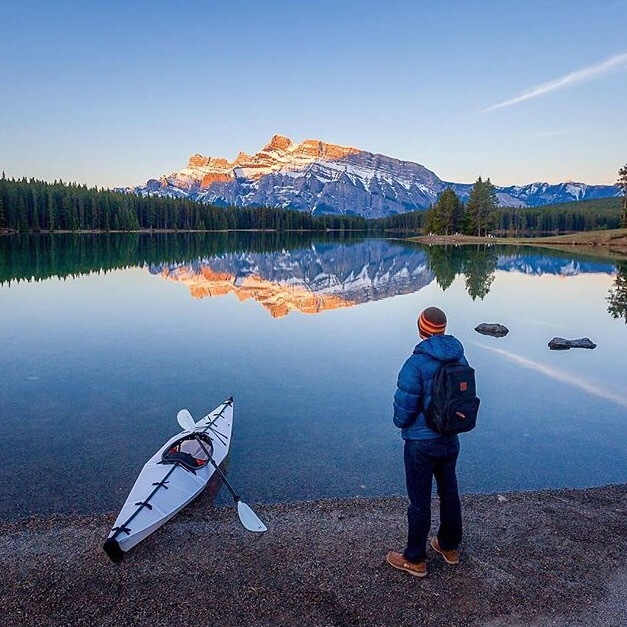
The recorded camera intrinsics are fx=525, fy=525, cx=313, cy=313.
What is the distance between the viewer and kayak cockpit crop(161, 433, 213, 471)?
11.4 m

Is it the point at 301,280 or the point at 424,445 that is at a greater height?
the point at 424,445

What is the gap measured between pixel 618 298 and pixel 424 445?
4252cm

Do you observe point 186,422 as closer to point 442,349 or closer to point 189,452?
point 189,452

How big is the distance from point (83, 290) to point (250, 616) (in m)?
43.7

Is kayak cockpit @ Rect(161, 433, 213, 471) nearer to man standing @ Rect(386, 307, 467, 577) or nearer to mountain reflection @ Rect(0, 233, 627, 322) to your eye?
man standing @ Rect(386, 307, 467, 577)

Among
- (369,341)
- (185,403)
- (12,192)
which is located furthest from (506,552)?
(12,192)

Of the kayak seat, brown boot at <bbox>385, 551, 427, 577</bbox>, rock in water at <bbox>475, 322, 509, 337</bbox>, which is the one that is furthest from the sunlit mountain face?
brown boot at <bbox>385, 551, 427, 577</bbox>

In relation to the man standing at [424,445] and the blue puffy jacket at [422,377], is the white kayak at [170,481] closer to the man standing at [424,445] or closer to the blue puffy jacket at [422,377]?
the man standing at [424,445]

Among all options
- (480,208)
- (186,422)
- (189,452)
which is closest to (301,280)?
(186,422)

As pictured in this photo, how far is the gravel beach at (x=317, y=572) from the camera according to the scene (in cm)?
748

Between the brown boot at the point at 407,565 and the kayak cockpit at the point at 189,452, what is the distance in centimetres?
479

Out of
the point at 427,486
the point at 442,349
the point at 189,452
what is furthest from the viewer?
the point at 189,452

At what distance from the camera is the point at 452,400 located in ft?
24.2

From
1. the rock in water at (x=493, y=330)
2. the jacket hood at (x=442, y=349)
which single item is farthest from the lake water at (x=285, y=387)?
the jacket hood at (x=442, y=349)
